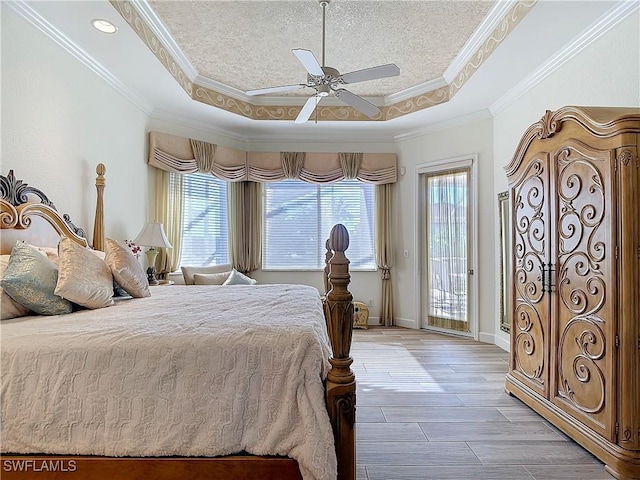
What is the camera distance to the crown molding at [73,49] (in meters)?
2.71

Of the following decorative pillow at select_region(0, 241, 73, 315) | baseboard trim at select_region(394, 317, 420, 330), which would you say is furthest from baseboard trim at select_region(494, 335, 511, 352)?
decorative pillow at select_region(0, 241, 73, 315)

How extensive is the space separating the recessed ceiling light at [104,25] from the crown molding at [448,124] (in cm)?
397

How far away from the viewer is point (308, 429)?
1400mm

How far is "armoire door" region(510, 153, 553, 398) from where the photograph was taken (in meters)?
2.78

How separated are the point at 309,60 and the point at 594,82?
2.22 metres

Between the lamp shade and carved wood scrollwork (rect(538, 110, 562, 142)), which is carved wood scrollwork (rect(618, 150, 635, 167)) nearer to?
carved wood scrollwork (rect(538, 110, 562, 142))

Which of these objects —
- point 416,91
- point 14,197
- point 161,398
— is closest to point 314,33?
point 416,91

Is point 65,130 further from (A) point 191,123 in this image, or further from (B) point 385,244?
(B) point 385,244

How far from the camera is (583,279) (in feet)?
7.86

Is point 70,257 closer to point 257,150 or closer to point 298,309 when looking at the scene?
point 298,309

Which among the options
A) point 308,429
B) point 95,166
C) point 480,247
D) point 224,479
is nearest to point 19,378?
point 224,479

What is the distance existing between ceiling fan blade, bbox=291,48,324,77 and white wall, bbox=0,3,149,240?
73.9 inches

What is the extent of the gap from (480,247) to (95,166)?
4385mm

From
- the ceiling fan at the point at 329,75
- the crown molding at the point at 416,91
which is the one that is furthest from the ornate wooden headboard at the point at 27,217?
the crown molding at the point at 416,91
